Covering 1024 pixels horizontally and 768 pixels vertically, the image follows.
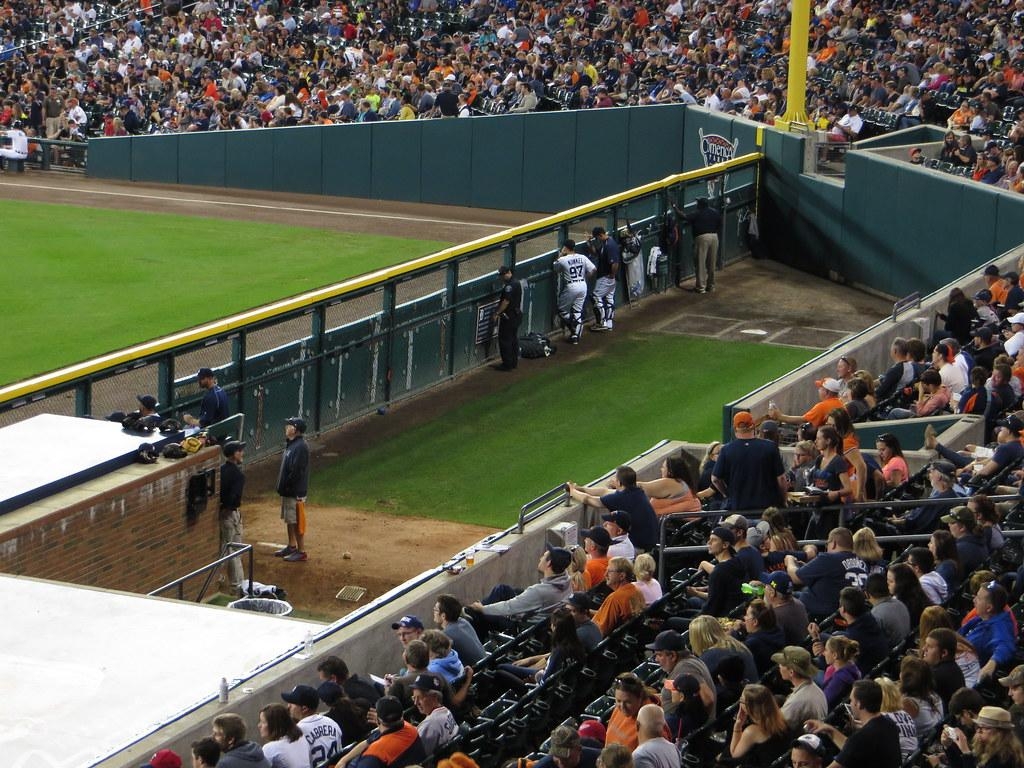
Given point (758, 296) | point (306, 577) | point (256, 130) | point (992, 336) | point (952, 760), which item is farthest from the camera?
point (256, 130)

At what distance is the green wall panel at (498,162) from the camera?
33.5 metres

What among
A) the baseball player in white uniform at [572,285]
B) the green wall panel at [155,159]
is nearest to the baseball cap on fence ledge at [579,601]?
the baseball player in white uniform at [572,285]

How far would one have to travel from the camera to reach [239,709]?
31.7 ft

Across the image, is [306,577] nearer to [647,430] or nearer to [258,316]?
[258,316]

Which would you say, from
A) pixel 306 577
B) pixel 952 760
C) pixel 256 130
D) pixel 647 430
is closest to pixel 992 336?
pixel 647 430

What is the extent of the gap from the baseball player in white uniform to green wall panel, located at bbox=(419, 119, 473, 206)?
11.3m

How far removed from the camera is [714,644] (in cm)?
954

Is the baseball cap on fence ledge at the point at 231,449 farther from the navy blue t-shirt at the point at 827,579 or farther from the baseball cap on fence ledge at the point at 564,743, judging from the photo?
the baseball cap on fence ledge at the point at 564,743

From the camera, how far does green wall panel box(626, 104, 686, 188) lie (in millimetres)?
32250

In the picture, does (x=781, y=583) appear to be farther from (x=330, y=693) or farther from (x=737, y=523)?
(x=330, y=693)

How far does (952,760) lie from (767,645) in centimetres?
157

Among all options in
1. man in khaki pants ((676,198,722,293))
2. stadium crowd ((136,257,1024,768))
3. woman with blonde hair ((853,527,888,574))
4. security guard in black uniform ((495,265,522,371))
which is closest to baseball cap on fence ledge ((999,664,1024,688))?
stadium crowd ((136,257,1024,768))

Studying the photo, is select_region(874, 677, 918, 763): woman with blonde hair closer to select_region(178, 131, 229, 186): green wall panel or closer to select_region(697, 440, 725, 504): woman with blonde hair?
select_region(697, 440, 725, 504): woman with blonde hair

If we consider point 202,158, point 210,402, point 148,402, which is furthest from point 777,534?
point 202,158
